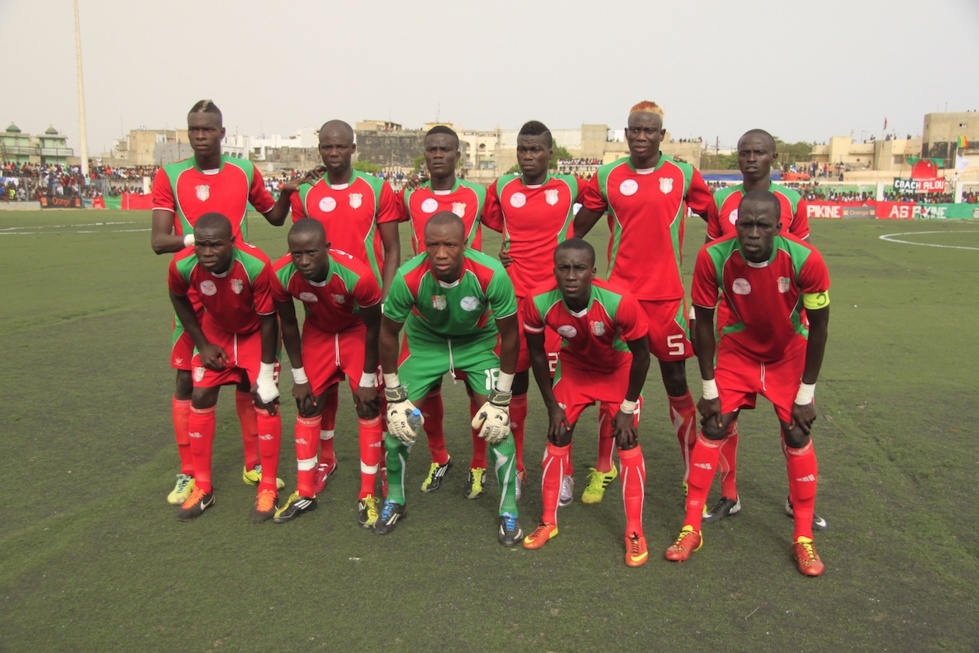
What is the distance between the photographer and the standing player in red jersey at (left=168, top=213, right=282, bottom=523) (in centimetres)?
528

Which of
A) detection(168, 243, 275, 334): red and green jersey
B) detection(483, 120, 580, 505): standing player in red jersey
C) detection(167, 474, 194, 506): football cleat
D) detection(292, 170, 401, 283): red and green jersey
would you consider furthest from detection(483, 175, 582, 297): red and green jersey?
detection(167, 474, 194, 506): football cleat

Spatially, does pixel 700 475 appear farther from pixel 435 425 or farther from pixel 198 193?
pixel 198 193

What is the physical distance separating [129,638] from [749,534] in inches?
142

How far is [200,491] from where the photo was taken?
5.37m

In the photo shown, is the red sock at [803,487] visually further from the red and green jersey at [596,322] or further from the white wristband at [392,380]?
the white wristband at [392,380]

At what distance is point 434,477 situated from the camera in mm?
5867

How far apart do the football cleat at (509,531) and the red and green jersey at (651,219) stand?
1.81 metres

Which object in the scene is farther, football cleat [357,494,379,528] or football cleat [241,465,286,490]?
football cleat [241,465,286,490]

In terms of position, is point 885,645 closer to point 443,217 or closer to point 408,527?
point 408,527

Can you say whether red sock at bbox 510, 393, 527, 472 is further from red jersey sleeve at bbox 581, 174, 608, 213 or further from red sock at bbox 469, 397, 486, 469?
red jersey sleeve at bbox 581, 174, 608, 213

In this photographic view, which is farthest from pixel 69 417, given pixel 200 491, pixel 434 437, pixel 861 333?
pixel 861 333

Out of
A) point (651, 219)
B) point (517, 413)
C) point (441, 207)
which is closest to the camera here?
point (651, 219)

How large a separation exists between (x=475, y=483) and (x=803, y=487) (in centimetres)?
222

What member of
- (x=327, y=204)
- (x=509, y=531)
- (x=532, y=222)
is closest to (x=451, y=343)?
(x=532, y=222)
